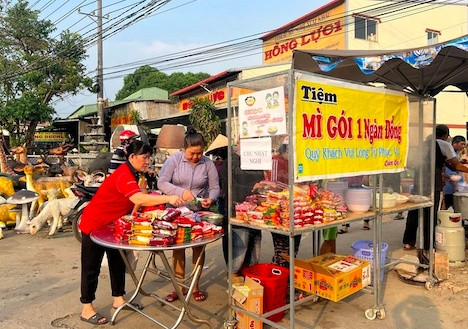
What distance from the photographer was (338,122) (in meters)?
3.19

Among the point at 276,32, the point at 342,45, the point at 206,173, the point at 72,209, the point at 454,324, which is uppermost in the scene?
the point at 276,32

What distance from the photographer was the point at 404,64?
4.68 meters

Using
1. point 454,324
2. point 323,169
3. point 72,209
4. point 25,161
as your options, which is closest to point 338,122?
point 323,169

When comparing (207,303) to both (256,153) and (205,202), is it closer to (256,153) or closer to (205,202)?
(205,202)

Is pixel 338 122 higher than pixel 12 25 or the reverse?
the reverse

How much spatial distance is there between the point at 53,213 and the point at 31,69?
1917 cm

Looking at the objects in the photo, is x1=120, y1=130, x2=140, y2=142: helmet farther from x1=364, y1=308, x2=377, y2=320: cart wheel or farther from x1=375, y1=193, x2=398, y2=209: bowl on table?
x1=364, y1=308, x2=377, y2=320: cart wheel

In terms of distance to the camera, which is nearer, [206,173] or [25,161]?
[206,173]

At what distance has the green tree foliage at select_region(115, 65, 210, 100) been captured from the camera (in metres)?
43.9

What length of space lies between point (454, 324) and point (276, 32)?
68.0 feet

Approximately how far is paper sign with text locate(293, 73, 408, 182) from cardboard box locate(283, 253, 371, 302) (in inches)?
33.4

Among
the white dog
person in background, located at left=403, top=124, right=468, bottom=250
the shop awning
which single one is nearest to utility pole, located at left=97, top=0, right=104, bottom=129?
the white dog

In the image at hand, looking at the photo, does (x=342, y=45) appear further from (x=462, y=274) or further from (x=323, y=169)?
(x=323, y=169)

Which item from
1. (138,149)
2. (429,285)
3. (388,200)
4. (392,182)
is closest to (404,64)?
(392,182)
